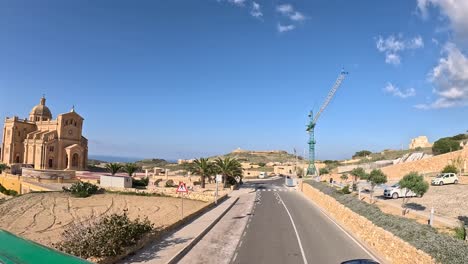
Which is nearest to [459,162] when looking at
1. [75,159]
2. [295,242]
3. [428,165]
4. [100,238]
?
[428,165]

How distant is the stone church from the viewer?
6644 centimetres

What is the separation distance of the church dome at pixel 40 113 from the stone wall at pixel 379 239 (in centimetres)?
6976

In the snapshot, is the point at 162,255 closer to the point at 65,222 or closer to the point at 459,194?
the point at 65,222

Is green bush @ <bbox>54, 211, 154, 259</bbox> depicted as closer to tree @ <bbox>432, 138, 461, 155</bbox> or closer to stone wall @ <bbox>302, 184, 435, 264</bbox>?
stone wall @ <bbox>302, 184, 435, 264</bbox>

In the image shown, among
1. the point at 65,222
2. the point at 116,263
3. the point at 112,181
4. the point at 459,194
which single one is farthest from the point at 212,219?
the point at 112,181

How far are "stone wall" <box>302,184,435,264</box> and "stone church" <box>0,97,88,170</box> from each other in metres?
55.3

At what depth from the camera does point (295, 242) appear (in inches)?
707

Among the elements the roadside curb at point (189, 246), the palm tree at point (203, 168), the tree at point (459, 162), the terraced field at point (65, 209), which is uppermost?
the tree at point (459, 162)

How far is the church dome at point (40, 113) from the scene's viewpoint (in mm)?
77875

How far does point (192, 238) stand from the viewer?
17422 mm

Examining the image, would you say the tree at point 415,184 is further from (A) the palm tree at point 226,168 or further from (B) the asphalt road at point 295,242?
(A) the palm tree at point 226,168

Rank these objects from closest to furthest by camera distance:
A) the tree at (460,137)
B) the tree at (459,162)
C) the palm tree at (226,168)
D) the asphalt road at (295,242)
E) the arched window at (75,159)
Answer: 1. the asphalt road at (295,242)
2. the tree at (459,162)
3. the palm tree at (226,168)
4. the arched window at (75,159)
5. the tree at (460,137)

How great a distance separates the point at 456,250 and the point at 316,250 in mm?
6502

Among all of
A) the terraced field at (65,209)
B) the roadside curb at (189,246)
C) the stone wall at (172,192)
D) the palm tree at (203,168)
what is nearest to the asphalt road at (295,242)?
the roadside curb at (189,246)
